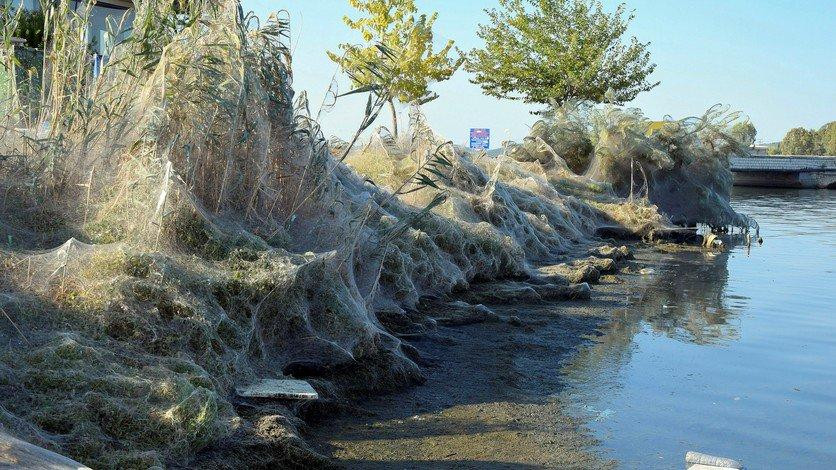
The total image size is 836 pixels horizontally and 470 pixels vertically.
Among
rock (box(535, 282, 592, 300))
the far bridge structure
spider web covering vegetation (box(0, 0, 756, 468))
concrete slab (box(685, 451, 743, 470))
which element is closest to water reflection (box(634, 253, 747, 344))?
rock (box(535, 282, 592, 300))

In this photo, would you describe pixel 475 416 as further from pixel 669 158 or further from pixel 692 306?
pixel 669 158

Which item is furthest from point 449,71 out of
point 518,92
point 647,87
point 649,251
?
point 649,251

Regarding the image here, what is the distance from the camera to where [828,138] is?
107438 millimetres

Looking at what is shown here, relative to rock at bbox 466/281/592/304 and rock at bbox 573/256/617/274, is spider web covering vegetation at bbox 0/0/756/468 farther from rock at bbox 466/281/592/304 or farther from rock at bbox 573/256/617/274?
rock at bbox 573/256/617/274

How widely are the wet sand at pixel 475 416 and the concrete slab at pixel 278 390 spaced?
0.74ft

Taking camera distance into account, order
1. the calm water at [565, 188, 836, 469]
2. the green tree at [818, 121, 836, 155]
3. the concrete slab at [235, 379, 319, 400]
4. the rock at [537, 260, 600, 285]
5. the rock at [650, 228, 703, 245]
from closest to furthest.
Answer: the concrete slab at [235, 379, 319, 400] < the calm water at [565, 188, 836, 469] < the rock at [537, 260, 600, 285] < the rock at [650, 228, 703, 245] < the green tree at [818, 121, 836, 155]

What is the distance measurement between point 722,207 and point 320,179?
17759 millimetres

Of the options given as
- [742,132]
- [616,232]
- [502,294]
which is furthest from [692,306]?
[742,132]

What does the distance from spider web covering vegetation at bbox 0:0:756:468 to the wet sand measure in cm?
32

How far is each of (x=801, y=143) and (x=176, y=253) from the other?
112 m

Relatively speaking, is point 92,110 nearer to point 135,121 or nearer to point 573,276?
point 135,121

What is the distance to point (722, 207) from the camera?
23219 mm

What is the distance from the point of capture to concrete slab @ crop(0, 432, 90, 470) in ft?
10.7

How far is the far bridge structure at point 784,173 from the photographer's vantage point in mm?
61219
